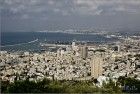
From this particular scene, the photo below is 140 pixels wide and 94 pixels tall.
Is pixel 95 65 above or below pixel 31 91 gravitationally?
below

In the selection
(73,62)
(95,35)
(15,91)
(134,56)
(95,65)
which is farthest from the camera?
(95,35)

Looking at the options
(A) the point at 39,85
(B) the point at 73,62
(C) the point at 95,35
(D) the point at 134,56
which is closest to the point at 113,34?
(C) the point at 95,35

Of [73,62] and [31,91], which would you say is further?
[73,62]

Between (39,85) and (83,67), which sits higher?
(39,85)

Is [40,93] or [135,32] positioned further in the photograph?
[135,32]

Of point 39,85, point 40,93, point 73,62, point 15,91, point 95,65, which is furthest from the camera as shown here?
point 73,62

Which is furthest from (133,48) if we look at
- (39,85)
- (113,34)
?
(39,85)

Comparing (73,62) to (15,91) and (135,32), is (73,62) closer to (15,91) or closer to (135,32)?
(135,32)

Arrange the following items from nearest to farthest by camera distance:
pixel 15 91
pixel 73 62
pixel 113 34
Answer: pixel 15 91
pixel 73 62
pixel 113 34

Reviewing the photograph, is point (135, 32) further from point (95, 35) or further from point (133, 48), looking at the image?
point (95, 35)
